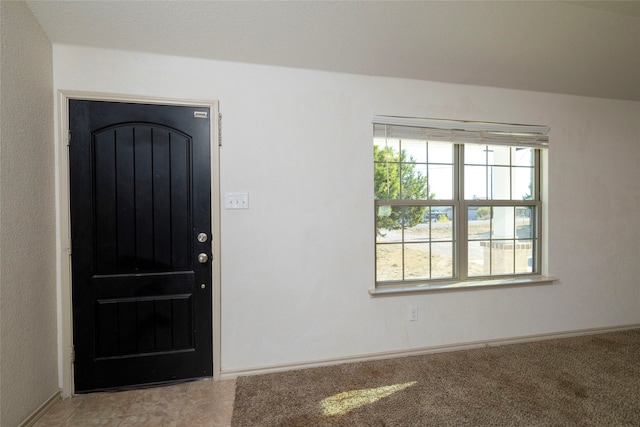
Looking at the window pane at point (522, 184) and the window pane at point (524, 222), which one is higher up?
the window pane at point (522, 184)

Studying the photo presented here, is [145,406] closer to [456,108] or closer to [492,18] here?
[456,108]

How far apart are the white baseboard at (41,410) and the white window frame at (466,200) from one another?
2.26m

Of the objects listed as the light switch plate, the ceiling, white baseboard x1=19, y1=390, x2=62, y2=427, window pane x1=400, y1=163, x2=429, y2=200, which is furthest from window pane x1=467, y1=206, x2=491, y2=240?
white baseboard x1=19, y1=390, x2=62, y2=427

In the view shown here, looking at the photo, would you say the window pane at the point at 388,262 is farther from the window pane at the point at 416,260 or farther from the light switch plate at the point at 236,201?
the light switch plate at the point at 236,201

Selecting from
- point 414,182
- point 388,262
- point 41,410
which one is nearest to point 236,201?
point 388,262

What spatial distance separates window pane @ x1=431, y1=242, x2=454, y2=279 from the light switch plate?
169cm

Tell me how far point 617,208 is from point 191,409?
4.20 meters

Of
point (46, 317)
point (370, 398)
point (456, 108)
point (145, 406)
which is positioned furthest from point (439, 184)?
point (46, 317)

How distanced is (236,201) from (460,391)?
2034 mm

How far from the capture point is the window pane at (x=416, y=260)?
8.56 ft

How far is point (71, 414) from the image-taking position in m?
1.79

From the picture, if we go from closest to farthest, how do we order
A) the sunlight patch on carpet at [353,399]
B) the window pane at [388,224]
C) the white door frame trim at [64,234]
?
the sunlight patch on carpet at [353,399], the white door frame trim at [64,234], the window pane at [388,224]

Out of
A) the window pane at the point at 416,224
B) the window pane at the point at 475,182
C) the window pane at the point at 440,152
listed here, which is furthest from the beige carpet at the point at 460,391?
the window pane at the point at 440,152

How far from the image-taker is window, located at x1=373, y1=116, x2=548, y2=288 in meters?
2.54
